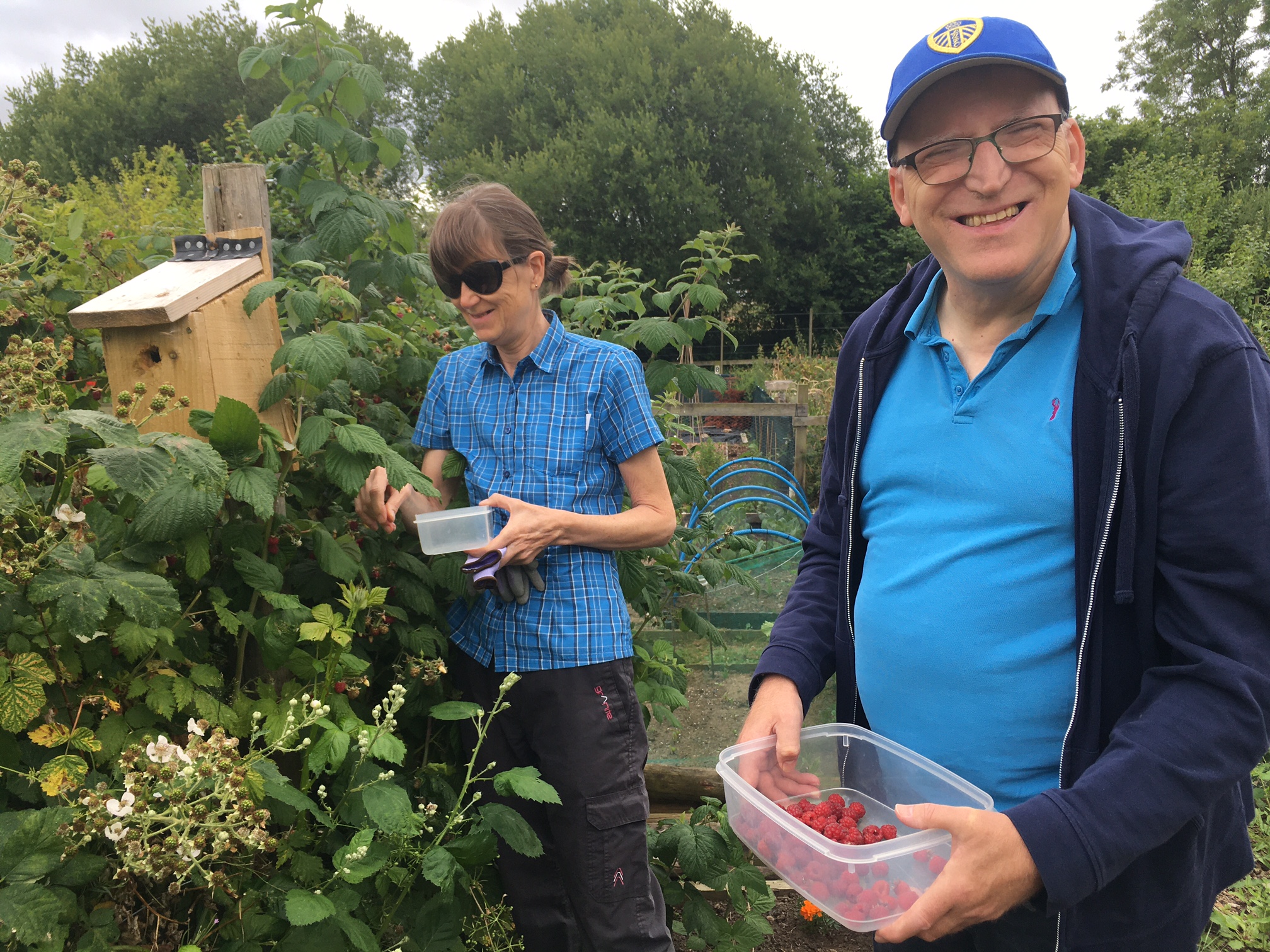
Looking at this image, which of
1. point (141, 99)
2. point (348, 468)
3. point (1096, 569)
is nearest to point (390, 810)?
point (348, 468)

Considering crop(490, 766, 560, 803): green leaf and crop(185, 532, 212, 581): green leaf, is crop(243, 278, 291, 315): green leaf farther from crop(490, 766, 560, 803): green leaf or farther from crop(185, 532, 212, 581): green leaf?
crop(490, 766, 560, 803): green leaf

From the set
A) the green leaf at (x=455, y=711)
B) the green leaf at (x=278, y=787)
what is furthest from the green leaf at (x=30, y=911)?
the green leaf at (x=455, y=711)

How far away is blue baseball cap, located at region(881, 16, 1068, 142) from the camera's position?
1.17m

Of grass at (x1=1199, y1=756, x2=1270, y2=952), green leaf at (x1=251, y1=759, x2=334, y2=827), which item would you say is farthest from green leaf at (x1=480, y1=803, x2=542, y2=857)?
grass at (x1=1199, y1=756, x2=1270, y2=952)

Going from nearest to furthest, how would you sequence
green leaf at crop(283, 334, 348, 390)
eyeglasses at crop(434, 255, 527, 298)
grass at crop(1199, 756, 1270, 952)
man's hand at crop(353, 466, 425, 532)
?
green leaf at crop(283, 334, 348, 390) → man's hand at crop(353, 466, 425, 532) → eyeglasses at crop(434, 255, 527, 298) → grass at crop(1199, 756, 1270, 952)

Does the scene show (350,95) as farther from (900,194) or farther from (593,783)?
(593,783)

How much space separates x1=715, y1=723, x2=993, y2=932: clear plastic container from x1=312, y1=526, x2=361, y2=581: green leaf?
866 mm

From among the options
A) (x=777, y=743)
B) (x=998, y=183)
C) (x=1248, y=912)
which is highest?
(x=998, y=183)

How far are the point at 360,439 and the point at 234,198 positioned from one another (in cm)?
80

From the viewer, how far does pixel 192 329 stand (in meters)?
1.69

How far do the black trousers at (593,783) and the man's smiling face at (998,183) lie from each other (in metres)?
1.23

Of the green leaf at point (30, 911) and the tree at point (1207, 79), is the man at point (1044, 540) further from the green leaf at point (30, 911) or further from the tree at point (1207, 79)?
the tree at point (1207, 79)

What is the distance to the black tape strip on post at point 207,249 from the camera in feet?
6.15

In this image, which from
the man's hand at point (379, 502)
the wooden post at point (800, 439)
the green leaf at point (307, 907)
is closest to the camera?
the green leaf at point (307, 907)
